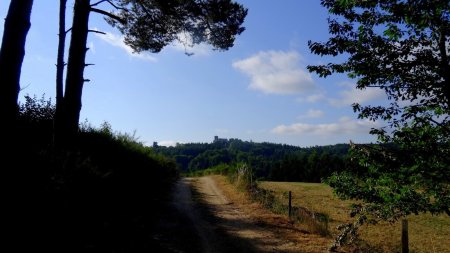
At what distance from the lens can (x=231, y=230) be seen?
11.9 meters

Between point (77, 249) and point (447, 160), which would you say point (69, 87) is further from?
point (447, 160)

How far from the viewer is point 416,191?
6910 millimetres

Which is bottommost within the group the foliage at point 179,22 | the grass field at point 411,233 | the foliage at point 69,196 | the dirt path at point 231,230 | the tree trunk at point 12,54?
the grass field at point 411,233

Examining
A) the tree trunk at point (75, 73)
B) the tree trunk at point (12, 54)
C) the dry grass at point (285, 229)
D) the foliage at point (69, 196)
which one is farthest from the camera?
the tree trunk at point (75, 73)

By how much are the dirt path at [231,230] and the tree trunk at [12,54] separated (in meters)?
5.39

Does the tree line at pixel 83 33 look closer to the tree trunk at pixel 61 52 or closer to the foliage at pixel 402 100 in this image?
the tree trunk at pixel 61 52

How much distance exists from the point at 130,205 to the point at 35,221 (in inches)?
273

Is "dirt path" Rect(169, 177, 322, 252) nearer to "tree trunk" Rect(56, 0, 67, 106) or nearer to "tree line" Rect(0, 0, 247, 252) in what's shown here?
"tree line" Rect(0, 0, 247, 252)

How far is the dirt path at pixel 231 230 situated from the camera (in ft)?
32.5

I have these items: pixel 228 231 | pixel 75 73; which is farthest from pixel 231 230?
pixel 75 73

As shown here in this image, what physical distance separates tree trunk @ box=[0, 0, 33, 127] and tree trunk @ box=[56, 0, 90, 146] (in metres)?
3.43

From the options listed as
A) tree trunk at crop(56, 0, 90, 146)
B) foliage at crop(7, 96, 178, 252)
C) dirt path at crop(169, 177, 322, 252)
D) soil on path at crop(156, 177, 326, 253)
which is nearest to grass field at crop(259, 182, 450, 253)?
soil on path at crop(156, 177, 326, 253)

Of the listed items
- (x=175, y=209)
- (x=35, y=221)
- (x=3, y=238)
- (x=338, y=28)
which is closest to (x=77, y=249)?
(x=35, y=221)

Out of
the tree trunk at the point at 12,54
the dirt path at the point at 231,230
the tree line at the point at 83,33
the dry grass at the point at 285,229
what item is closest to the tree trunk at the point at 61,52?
the tree line at the point at 83,33
